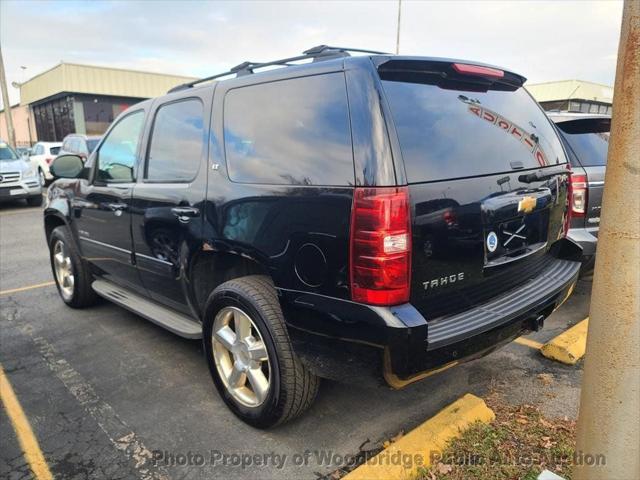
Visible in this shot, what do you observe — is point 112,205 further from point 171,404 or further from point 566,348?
point 566,348

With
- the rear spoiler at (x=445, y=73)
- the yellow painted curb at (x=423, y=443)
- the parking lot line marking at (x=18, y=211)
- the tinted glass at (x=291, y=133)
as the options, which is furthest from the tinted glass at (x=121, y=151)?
the parking lot line marking at (x=18, y=211)

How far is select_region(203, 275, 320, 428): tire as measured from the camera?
2.48 metres

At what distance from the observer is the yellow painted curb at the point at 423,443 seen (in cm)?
229

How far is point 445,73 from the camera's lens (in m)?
2.48

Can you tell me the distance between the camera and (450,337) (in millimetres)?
2207

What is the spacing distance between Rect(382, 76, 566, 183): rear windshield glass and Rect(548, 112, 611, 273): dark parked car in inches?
52.7

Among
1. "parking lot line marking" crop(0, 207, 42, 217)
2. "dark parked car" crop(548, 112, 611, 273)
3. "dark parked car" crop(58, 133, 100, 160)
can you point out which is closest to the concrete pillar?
"dark parked car" crop(548, 112, 611, 273)

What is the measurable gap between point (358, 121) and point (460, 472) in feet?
5.66

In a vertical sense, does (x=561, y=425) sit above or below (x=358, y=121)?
below

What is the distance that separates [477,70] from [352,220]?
117 cm

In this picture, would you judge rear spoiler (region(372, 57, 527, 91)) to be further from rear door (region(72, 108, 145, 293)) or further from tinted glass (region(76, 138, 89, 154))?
tinted glass (region(76, 138, 89, 154))

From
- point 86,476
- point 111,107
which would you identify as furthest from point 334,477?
point 111,107

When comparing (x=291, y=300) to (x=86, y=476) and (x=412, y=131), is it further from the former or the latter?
(x=86, y=476)

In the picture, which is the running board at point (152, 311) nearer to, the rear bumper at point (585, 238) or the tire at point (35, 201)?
the rear bumper at point (585, 238)
